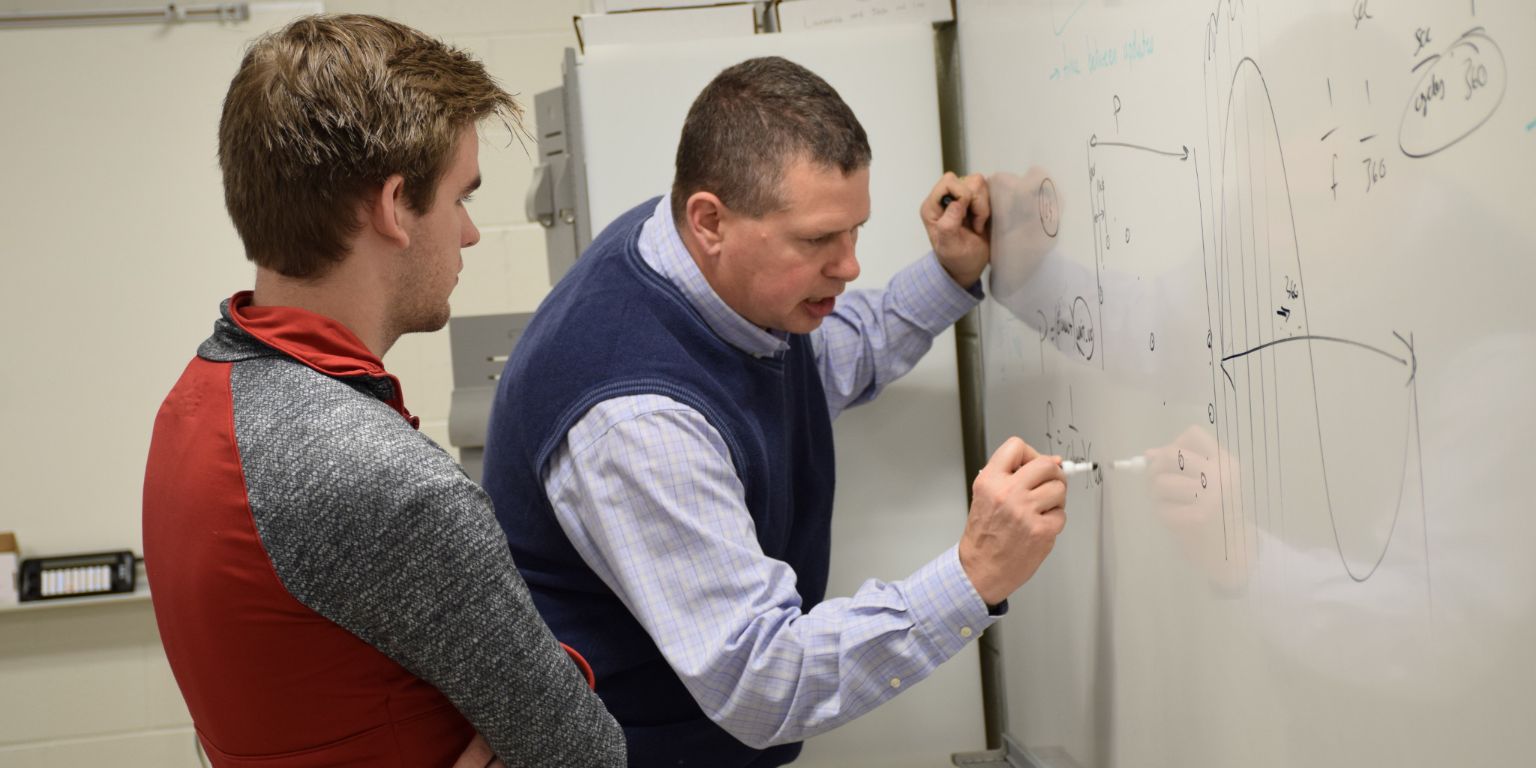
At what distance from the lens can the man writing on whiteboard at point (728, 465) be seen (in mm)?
1136

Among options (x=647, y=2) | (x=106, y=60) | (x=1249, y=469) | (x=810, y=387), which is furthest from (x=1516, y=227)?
(x=106, y=60)

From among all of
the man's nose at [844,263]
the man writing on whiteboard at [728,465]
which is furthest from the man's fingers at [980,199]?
the man's nose at [844,263]

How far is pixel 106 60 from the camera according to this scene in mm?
2529

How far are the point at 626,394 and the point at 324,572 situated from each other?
479mm

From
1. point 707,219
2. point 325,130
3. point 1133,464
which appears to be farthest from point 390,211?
point 1133,464

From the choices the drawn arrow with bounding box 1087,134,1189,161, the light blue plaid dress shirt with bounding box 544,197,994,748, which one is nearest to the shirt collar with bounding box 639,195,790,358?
the light blue plaid dress shirt with bounding box 544,197,994,748

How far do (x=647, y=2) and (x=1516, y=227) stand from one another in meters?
1.32

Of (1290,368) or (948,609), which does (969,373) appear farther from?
(1290,368)

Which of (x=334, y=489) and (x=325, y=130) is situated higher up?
(x=325, y=130)

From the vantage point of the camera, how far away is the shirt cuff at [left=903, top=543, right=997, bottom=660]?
1119 mm

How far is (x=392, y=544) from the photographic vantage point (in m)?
0.77

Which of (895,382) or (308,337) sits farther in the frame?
(895,382)

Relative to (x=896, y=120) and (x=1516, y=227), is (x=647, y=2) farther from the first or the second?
(x=1516, y=227)

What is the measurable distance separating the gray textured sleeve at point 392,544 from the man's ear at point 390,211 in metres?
0.11
